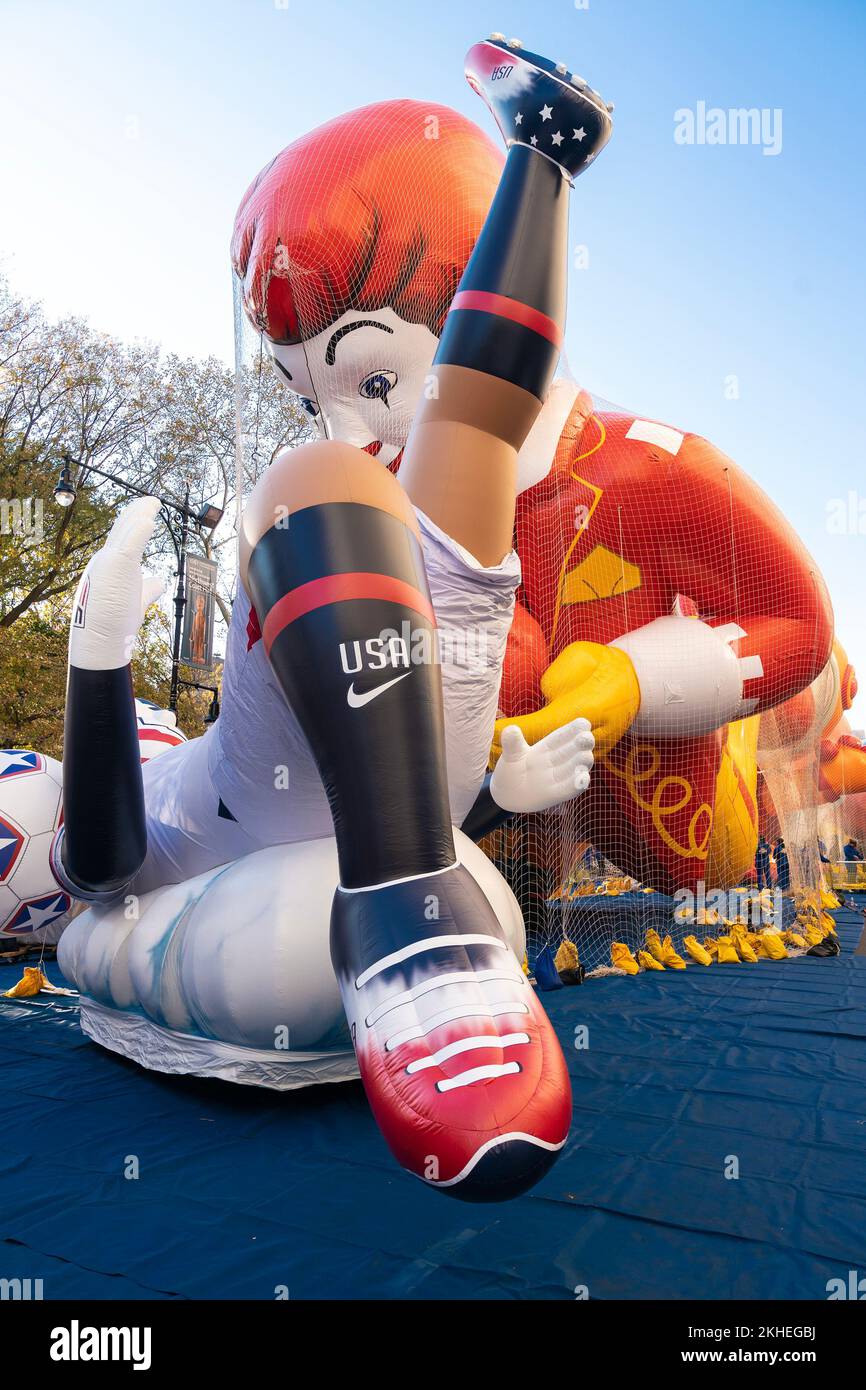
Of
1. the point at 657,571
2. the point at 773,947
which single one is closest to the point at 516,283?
the point at 657,571

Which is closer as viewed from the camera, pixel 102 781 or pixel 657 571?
pixel 102 781

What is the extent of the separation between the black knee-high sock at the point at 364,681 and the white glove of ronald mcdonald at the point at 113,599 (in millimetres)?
830

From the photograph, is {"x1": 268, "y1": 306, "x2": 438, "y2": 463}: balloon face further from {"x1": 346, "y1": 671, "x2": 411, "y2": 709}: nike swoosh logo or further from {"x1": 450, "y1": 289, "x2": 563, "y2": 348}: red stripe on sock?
{"x1": 346, "y1": 671, "x2": 411, "y2": 709}: nike swoosh logo

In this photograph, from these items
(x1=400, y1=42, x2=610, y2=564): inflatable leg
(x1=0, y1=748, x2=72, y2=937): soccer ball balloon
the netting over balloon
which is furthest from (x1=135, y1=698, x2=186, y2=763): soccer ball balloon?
(x1=400, y1=42, x2=610, y2=564): inflatable leg

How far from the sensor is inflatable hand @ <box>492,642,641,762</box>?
3.87 m

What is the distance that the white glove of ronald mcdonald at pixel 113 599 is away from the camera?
2135 mm

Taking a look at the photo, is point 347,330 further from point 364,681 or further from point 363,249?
point 364,681

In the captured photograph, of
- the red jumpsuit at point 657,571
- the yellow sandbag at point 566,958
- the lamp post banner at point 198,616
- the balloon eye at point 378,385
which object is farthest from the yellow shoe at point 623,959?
the lamp post banner at point 198,616

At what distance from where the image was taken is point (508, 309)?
6.13 ft

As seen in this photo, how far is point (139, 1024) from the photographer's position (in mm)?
2756

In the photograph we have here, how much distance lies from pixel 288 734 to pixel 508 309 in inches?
39.7

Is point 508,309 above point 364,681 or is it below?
above
